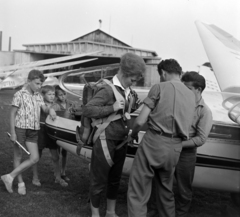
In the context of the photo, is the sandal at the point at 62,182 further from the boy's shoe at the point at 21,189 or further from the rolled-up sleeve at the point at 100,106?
the rolled-up sleeve at the point at 100,106

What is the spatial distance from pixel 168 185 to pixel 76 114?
179 centimetres

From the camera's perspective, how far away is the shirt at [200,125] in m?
3.24

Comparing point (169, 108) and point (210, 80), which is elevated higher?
point (210, 80)

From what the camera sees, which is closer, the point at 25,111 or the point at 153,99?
the point at 153,99

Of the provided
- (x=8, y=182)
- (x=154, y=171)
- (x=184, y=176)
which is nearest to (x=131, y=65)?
(x=154, y=171)

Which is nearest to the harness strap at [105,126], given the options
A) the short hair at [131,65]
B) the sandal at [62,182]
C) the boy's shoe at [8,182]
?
the short hair at [131,65]

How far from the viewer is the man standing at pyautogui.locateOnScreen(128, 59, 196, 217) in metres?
2.88

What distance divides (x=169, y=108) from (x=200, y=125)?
59 cm

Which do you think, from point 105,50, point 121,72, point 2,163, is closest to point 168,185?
point 121,72

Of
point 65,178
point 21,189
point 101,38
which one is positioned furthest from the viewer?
point 101,38

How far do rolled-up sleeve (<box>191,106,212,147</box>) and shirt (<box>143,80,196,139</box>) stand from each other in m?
0.36

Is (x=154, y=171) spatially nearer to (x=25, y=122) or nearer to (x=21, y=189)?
(x=25, y=122)

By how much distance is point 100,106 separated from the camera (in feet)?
10.7

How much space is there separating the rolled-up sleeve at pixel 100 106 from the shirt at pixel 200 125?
85cm
